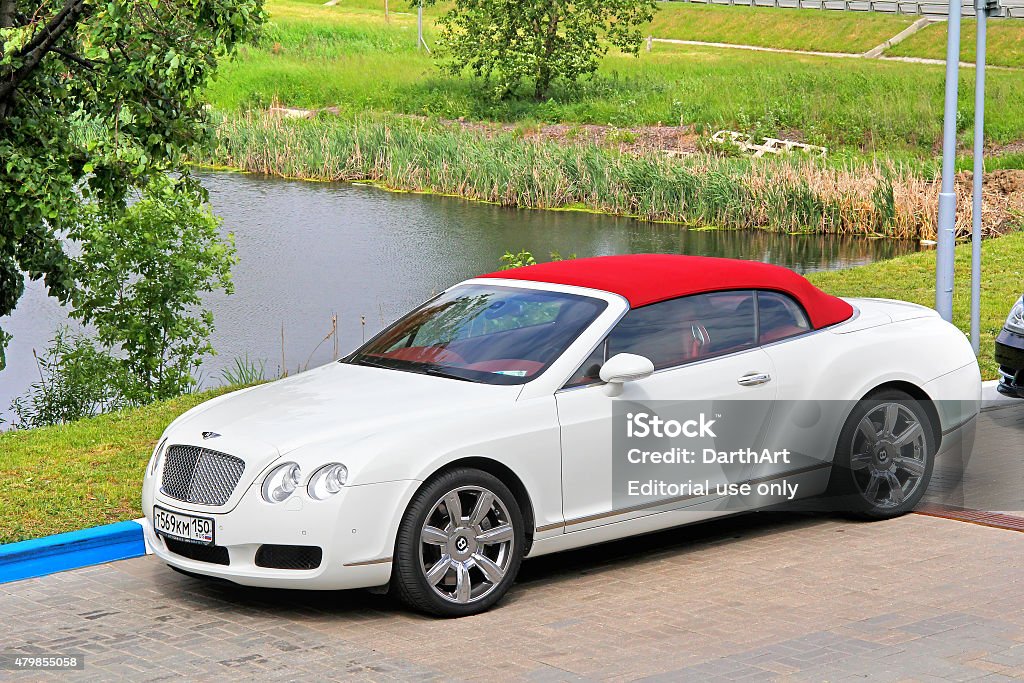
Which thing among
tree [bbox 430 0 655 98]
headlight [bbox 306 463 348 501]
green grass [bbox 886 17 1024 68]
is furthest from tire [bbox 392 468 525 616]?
green grass [bbox 886 17 1024 68]

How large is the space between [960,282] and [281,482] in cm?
1279

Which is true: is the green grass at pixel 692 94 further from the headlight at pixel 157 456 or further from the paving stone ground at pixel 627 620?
the headlight at pixel 157 456

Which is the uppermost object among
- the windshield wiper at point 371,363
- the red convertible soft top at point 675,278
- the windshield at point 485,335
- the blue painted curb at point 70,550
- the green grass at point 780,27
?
the green grass at point 780,27

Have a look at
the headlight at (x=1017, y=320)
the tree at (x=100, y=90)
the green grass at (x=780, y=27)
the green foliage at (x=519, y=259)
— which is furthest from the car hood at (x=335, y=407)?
the green grass at (x=780, y=27)

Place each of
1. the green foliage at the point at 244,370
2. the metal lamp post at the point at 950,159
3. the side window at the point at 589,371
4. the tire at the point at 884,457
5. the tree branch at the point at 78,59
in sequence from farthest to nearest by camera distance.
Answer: the green foliage at the point at 244,370, the tree branch at the point at 78,59, the metal lamp post at the point at 950,159, the tire at the point at 884,457, the side window at the point at 589,371

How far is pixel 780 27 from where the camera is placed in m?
75.1

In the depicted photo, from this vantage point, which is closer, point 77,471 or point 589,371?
point 589,371

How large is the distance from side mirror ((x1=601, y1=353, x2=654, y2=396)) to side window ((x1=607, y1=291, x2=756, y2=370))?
0.63ft

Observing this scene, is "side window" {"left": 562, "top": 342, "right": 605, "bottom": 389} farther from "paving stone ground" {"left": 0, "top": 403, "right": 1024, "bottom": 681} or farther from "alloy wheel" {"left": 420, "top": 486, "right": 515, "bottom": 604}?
"paving stone ground" {"left": 0, "top": 403, "right": 1024, "bottom": 681}

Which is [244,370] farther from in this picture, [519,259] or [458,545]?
[458,545]

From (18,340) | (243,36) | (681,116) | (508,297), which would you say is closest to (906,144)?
(681,116)

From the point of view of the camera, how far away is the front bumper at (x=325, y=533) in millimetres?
6168

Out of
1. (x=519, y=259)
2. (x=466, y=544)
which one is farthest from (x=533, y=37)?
(x=466, y=544)

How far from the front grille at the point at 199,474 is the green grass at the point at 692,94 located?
98.2ft
